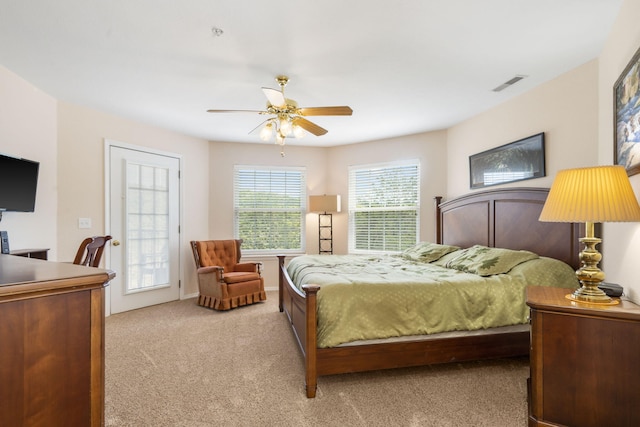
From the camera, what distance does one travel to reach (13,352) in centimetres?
105

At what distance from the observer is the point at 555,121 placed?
3.09 metres

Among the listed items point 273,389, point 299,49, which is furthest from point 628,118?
point 273,389

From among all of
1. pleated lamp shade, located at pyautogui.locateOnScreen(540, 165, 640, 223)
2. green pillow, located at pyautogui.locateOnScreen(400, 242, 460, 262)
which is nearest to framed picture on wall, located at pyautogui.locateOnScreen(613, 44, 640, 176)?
pleated lamp shade, located at pyautogui.locateOnScreen(540, 165, 640, 223)

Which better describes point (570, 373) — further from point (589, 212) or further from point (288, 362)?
point (288, 362)

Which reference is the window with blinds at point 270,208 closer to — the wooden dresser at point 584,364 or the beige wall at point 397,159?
the beige wall at point 397,159

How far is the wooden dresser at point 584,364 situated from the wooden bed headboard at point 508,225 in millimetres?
1339

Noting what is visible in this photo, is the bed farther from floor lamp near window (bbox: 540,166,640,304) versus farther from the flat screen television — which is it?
the flat screen television

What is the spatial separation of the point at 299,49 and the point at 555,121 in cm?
244

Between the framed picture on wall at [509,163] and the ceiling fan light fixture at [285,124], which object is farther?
the framed picture on wall at [509,163]

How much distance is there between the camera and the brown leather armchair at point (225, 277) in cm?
439

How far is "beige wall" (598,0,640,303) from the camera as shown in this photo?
1.88 meters

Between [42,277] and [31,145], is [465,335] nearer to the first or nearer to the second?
[42,277]

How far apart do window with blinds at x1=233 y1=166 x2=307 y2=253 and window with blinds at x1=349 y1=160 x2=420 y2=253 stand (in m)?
0.92

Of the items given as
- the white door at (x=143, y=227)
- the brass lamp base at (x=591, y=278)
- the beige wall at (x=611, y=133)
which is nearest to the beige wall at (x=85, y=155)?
the white door at (x=143, y=227)
